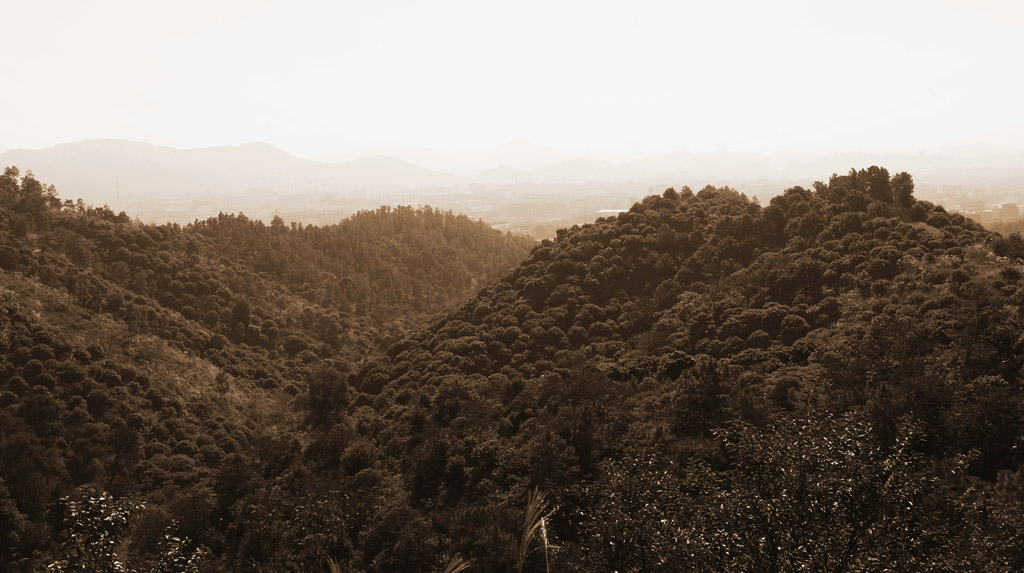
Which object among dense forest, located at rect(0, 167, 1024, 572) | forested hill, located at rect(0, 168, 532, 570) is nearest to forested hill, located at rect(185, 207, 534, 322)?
forested hill, located at rect(0, 168, 532, 570)

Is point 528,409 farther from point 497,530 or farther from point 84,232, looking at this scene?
point 84,232

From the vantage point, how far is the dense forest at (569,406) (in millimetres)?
14000

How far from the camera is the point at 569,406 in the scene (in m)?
32.1

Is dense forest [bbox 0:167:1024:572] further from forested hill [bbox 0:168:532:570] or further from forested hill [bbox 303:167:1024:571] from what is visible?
forested hill [bbox 0:168:532:570]

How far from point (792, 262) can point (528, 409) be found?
1990 cm

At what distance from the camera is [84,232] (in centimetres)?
6469

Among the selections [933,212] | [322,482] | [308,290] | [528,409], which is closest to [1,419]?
[322,482]

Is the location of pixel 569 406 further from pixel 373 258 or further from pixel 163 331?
pixel 373 258

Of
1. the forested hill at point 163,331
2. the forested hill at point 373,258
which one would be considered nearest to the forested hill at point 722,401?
the forested hill at point 163,331

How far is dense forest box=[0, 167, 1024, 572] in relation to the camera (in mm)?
14000

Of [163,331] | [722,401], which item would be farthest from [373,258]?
[722,401]

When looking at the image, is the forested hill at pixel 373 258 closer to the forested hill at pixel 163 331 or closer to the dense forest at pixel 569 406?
the forested hill at pixel 163 331

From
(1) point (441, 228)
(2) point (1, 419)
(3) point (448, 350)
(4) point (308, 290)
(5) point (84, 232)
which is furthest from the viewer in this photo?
(1) point (441, 228)

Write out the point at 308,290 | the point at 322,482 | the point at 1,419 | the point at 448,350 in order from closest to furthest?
the point at 322,482 < the point at 1,419 < the point at 448,350 < the point at 308,290
